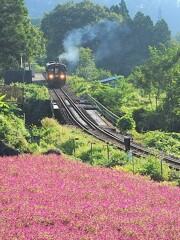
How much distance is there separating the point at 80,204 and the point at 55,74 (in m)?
53.8

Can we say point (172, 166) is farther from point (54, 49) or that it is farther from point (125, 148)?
point (54, 49)

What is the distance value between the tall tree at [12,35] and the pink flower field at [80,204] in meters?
45.2

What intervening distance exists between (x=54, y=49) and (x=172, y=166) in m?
100

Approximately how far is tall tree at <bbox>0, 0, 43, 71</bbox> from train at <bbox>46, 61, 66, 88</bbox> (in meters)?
4.09

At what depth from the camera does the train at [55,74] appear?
6581cm

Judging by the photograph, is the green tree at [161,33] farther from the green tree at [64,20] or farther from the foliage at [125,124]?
the foliage at [125,124]

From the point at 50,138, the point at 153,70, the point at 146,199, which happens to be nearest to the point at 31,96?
the point at 50,138

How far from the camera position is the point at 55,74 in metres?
66.3

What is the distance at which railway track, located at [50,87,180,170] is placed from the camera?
2759 cm

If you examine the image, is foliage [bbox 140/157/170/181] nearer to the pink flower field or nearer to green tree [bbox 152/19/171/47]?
the pink flower field

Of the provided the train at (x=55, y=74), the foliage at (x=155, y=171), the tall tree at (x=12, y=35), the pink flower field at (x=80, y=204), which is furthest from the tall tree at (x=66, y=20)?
the pink flower field at (x=80, y=204)

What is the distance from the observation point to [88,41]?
405 feet

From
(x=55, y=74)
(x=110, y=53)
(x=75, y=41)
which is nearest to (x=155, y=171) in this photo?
(x=55, y=74)

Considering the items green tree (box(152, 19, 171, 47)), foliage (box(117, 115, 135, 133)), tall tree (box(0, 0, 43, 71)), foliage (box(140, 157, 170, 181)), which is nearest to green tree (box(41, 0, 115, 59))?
green tree (box(152, 19, 171, 47))
